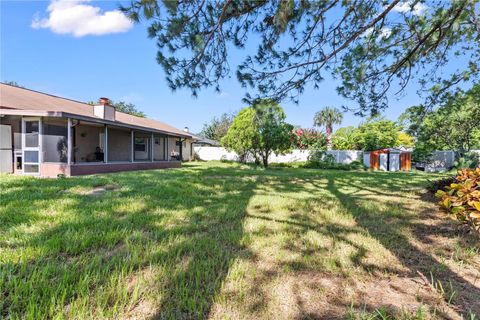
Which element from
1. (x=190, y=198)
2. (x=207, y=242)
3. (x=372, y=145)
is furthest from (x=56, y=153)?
(x=372, y=145)

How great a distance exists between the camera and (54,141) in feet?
30.4

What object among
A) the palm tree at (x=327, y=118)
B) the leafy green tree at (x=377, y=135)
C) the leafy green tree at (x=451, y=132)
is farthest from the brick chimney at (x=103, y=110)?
the palm tree at (x=327, y=118)

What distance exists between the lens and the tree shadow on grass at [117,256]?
5.32 feet

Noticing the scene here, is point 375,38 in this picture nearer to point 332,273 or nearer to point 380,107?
point 380,107

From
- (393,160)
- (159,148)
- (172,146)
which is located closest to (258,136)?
(159,148)

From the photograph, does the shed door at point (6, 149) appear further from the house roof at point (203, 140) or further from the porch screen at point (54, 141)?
the house roof at point (203, 140)

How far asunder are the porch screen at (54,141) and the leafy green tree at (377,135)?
65.2ft

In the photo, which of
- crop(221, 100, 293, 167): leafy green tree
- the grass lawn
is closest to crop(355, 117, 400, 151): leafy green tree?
crop(221, 100, 293, 167): leafy green tree

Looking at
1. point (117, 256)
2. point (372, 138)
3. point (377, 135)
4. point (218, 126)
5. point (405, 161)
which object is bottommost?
point (117, 256)

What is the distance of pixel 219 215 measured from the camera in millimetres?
3908

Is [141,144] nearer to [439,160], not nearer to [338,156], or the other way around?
[338,156]

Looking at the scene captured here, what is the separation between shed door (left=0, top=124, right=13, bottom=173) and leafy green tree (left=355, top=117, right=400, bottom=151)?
21520mm

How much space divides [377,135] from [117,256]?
2416cm

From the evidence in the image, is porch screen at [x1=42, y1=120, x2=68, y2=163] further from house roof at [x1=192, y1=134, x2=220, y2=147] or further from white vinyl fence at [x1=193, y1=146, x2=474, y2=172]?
white vinyl fence at [x1=193, y1=146, x2=474, y2=172]
